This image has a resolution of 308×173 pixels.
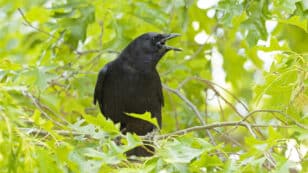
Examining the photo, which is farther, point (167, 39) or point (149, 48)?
point (149, 48)

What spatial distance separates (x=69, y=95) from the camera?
20.5 ft

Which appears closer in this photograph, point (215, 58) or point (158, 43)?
point (158, 43)

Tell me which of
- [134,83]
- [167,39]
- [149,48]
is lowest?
[134,83]

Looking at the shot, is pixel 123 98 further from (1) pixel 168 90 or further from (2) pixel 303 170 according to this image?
(2) pixel 303 170

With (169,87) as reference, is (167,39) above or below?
above

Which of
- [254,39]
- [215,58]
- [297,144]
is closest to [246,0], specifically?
[254,39]

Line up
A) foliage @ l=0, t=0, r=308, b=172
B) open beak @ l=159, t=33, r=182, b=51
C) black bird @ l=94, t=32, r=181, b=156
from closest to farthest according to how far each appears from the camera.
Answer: foliage @ l=0, t=0, r=308, b=172
open beak @ l=159, t=33, r=182, b=51
black bird @ l=94, t=32, r=181, b=156

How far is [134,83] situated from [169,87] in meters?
0.32

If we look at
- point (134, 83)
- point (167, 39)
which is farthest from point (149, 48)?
point (134, 83)

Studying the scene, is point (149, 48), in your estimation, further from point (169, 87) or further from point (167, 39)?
point (169, 87)

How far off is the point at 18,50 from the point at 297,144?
4251 mm

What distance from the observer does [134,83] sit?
21.9 ft

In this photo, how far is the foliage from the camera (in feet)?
11.4

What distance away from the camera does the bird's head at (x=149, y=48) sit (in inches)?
264
